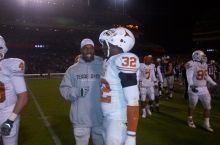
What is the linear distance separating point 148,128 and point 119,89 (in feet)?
20.3

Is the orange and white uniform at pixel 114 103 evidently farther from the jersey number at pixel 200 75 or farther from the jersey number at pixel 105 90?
the jersey number at pixel 200 75

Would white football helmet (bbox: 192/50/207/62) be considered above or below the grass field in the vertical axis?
above

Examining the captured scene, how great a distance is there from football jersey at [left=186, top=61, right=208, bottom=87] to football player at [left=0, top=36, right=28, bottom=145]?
643 cm

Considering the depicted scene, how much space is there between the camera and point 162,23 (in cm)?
6359

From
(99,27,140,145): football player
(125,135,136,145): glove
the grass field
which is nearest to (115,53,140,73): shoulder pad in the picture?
(99,27,140,145): football player

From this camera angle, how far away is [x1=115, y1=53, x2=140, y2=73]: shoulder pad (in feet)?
12.8

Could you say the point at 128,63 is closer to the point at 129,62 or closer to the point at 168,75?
the point at 129,62

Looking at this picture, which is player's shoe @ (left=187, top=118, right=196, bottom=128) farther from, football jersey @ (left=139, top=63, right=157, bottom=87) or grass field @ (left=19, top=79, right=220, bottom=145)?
football jersey @ (left=139, top=63, right=157, bottom=87)

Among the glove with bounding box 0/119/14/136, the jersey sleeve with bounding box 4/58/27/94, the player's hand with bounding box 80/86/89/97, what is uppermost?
the jersey sleeve with bounding box 4/58/27/94

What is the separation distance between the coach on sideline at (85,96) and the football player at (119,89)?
98 cm

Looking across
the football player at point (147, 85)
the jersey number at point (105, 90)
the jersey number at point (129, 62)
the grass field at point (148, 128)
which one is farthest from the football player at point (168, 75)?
the jersey number at point (129, 62)

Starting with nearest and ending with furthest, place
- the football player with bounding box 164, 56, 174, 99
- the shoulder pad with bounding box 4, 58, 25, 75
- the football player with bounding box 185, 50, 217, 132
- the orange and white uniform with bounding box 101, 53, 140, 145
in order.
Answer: the orange and white uniform with bounding box 101, 53, 140, 145, the shoulder pad with bounding box 4, 58, 25, 75, the football player with bounding box 185, 50, 217, 132, the football player with bounding box 164, 56, 174, 99

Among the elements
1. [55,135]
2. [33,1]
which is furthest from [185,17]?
[55,135]

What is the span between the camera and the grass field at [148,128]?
28.4ft
